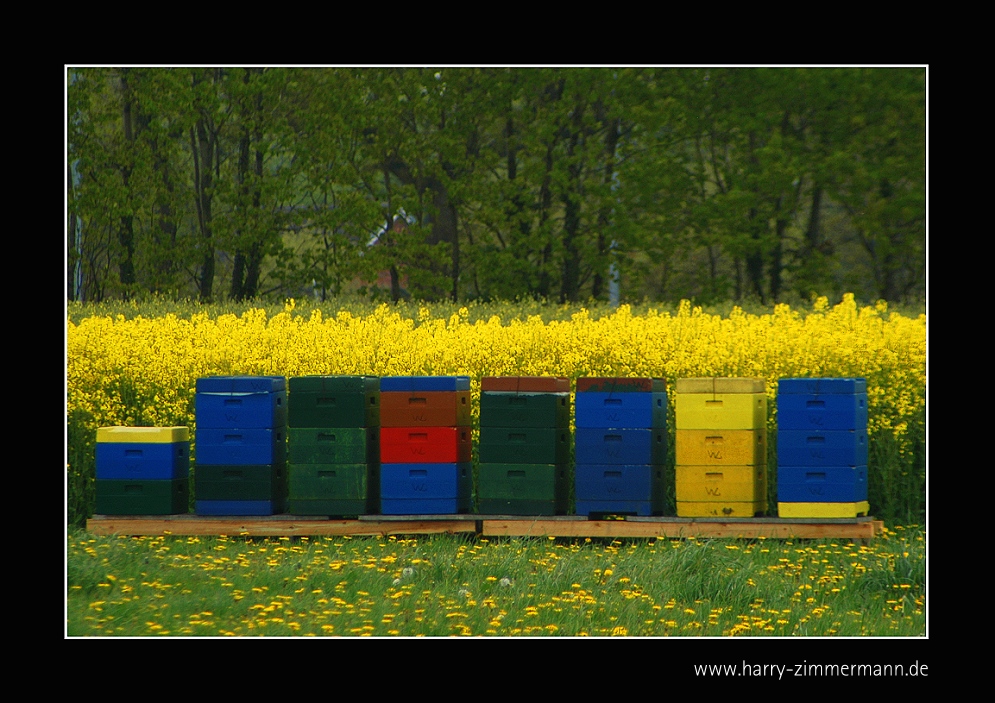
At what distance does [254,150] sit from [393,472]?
11898 mm

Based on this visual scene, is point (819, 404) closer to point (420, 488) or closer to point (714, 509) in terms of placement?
point (714, 509)

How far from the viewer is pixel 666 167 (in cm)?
2181

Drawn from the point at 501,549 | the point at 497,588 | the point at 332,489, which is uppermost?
the point at 332,489

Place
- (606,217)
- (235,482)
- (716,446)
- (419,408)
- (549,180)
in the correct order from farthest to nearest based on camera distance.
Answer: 1. (606,217)
2. (549,180)
3. (235,482)
4. (419,408)
5. (716,446)

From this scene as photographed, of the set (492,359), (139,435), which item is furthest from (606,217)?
(139,435)

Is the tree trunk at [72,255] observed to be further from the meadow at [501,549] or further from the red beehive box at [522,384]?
the red beehive box at [522,384]

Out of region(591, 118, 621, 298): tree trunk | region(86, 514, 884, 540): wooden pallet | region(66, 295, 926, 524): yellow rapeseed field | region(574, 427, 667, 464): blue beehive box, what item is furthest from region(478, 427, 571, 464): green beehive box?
region(591, 118, 621, 298): tree trunk

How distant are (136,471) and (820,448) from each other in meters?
5.09

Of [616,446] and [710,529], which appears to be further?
[616,446]

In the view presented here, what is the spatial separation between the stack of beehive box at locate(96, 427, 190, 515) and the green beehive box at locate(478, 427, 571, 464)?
2386 mm

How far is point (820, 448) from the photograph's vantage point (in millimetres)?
8273

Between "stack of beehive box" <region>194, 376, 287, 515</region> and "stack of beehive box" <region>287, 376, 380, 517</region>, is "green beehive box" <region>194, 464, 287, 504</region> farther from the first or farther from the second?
"stack of beehive box" <region>287, 376, 380, 517</region>

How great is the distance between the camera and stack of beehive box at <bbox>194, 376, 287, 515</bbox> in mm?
8445

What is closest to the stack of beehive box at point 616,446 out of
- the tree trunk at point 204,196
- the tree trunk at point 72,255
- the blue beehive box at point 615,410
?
the blue beehive box at point 615,410
